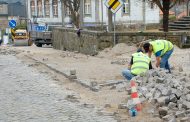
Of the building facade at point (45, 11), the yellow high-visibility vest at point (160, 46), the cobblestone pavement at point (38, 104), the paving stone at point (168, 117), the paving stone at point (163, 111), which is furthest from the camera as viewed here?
the building facade at point (45, 11)

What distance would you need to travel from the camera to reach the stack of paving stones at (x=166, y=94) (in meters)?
8.66

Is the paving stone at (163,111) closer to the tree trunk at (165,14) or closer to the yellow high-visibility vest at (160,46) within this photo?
the yellow high-visibility vest at (160,46)

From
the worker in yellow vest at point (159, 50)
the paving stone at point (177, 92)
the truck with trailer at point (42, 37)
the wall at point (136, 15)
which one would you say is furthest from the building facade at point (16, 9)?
the paving stone at point (177, 92)

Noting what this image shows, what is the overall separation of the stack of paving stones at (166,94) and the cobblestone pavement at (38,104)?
3.55ft

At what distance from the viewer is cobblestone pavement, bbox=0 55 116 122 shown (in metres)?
9.31

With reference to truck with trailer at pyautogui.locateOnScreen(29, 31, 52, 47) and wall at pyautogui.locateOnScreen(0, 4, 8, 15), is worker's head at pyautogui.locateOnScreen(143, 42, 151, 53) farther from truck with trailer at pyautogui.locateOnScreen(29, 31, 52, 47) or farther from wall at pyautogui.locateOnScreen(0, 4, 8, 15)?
wall at pyautogui.locateOnScreen(0, 4, 8, 15)

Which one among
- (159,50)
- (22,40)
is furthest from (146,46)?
(22,40)

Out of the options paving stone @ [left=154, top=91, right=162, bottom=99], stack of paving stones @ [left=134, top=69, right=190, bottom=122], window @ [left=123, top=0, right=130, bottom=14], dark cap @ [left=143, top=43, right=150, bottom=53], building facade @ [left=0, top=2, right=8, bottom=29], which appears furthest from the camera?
building facade @ [left=0, top=2, right=8, bottom=29]

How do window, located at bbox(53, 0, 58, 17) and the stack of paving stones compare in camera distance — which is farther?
window, located at bbox(53, 0, 58, 17)

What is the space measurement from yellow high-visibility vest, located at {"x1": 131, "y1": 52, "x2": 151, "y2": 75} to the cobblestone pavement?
76.6 inches

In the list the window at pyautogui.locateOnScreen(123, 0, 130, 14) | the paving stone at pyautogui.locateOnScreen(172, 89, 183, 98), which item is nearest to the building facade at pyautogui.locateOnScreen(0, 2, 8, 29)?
the window at pyautogui.locateOnScreen(123, 0, 130, 14)

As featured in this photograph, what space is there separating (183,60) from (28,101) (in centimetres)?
959

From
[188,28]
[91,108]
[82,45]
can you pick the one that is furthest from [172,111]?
[188,28]

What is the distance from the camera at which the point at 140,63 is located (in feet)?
40.2
